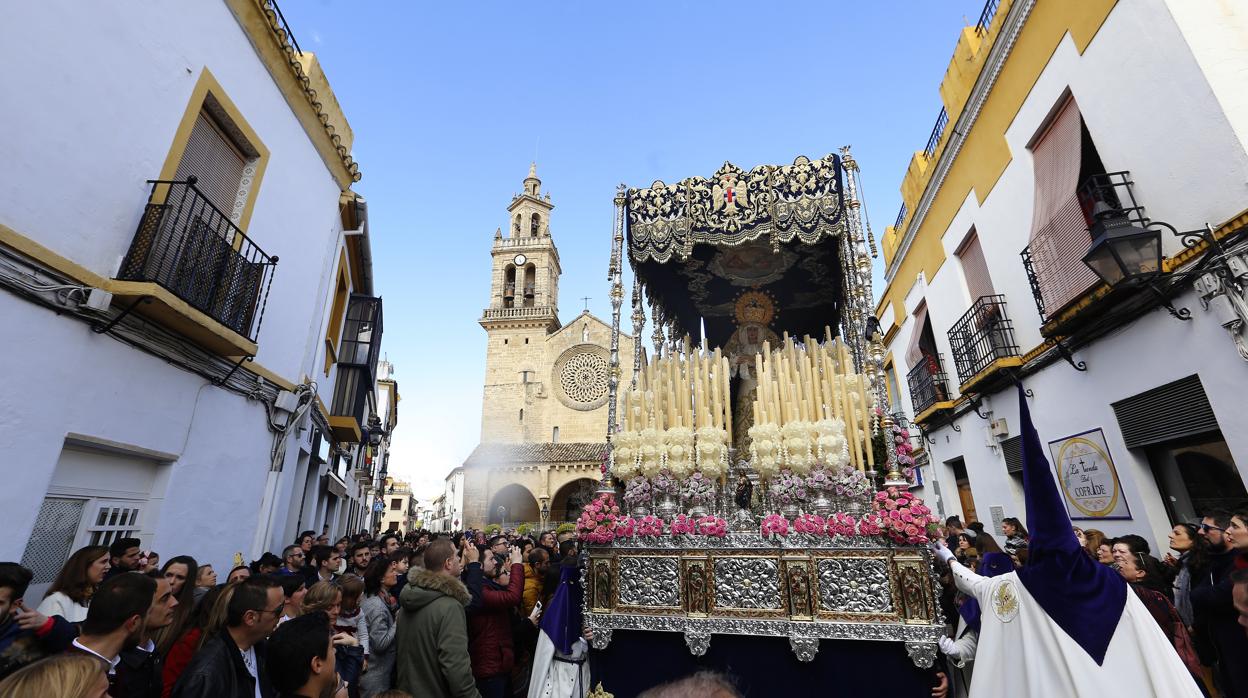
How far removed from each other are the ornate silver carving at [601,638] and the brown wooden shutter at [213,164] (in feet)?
17.4

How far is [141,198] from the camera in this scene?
13.6 ft

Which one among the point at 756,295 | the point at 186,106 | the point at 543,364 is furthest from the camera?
the point at 543,364

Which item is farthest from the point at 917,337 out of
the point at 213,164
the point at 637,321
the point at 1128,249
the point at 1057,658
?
the point at 213,164

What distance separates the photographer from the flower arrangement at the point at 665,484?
430cm

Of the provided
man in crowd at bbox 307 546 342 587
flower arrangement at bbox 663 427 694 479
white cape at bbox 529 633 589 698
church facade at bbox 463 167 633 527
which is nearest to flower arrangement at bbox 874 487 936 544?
flower arrangement at bbox 663 427 694 479

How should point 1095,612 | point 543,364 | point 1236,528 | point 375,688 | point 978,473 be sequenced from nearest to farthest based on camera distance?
point 1095,612, point 1236,528, point 375,688, point 978,473, point 543,364

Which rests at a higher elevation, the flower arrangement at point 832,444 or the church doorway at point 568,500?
the church doorway at point 568,500

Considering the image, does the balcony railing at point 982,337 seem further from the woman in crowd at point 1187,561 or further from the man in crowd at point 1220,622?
the man in crowd at point 1220,622

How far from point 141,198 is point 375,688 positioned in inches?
165

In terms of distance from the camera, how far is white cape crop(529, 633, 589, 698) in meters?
3.27

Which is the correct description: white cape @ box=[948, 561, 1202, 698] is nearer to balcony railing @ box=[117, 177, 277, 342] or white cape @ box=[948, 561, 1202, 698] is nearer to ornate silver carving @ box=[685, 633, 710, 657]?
ornate silver carving @ box=[685, 633, 710, 657]

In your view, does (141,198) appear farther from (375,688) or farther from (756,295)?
(756,295)

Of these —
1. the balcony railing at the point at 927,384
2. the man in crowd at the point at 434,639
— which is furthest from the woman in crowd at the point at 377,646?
the balcony railing at the point at 927,384

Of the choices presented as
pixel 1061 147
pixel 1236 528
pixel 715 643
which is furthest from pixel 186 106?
pixel 1061 147
